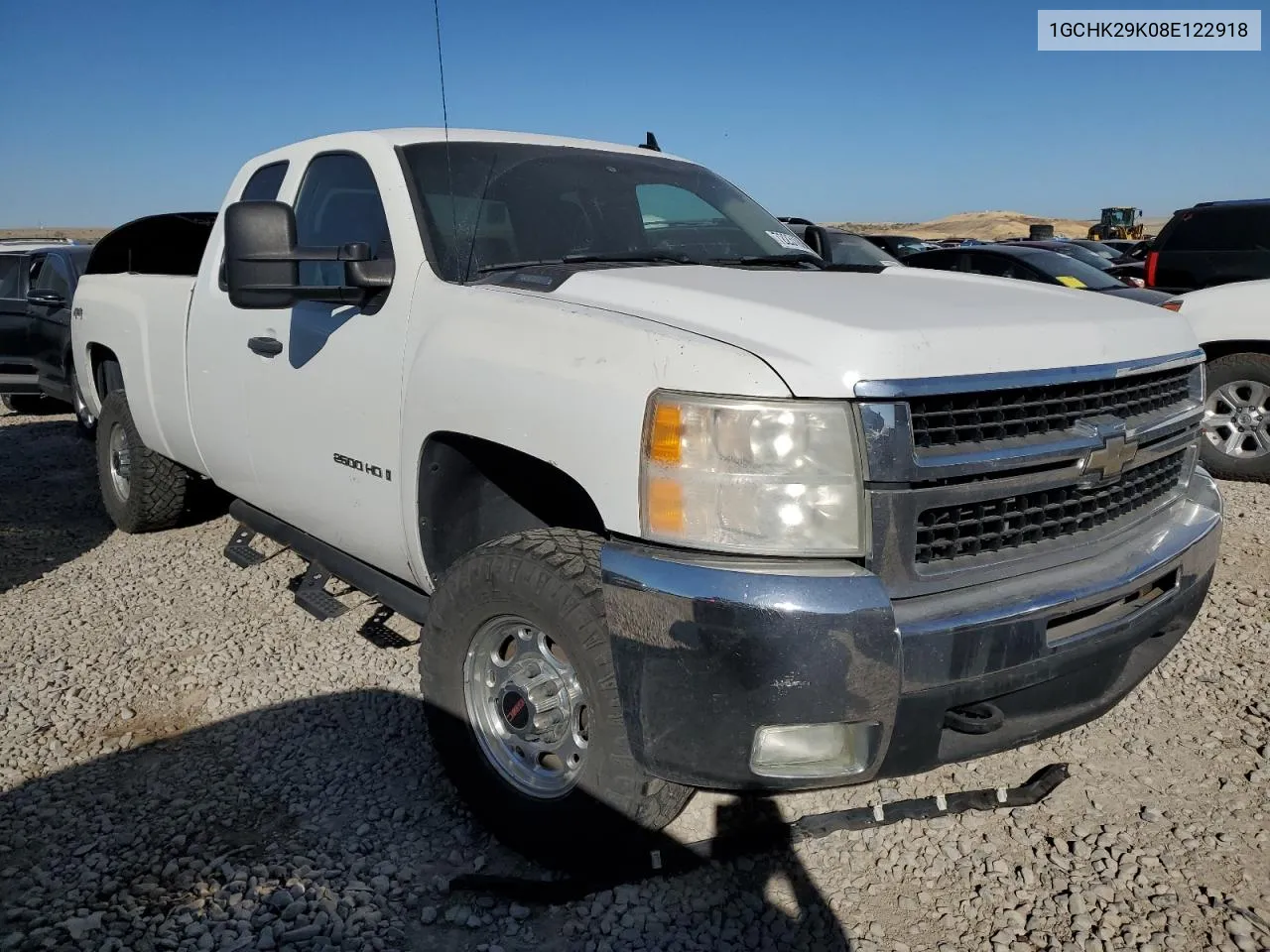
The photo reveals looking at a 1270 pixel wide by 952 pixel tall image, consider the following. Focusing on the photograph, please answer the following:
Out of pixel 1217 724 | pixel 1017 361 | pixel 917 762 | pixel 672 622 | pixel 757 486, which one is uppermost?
pixel 1017 361

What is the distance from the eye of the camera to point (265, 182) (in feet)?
13.3

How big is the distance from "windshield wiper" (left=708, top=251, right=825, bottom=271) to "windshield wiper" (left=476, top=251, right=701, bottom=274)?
0.14 meters

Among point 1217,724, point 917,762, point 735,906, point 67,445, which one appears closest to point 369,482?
point 735,906

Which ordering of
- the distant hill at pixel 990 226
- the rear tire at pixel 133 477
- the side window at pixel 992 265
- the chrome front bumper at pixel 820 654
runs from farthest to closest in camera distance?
the distant hill at pixel 990 226
the side window at pixel 992 265
the rear tire at pixel 133 477
the chrome front bumper at pixel 820 654

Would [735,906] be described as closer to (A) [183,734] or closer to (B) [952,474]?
(B) [952,474]

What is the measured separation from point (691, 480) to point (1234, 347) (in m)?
6.14

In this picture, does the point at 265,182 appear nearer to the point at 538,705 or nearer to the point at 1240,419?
the point at 538,705

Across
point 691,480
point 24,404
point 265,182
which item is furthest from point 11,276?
point 691,480

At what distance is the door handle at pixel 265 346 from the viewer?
11.5 ft

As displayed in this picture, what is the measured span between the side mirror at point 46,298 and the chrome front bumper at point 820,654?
27.0ft

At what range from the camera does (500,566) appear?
2439 mm

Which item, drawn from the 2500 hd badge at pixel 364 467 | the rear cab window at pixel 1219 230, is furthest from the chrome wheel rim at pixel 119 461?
the rear cab window at pixel 1219 230

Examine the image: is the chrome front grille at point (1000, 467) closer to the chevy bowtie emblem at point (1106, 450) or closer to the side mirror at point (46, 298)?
the chevy bowtie emblem at point (1106, 450)

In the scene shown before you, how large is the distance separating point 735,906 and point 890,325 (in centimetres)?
151
